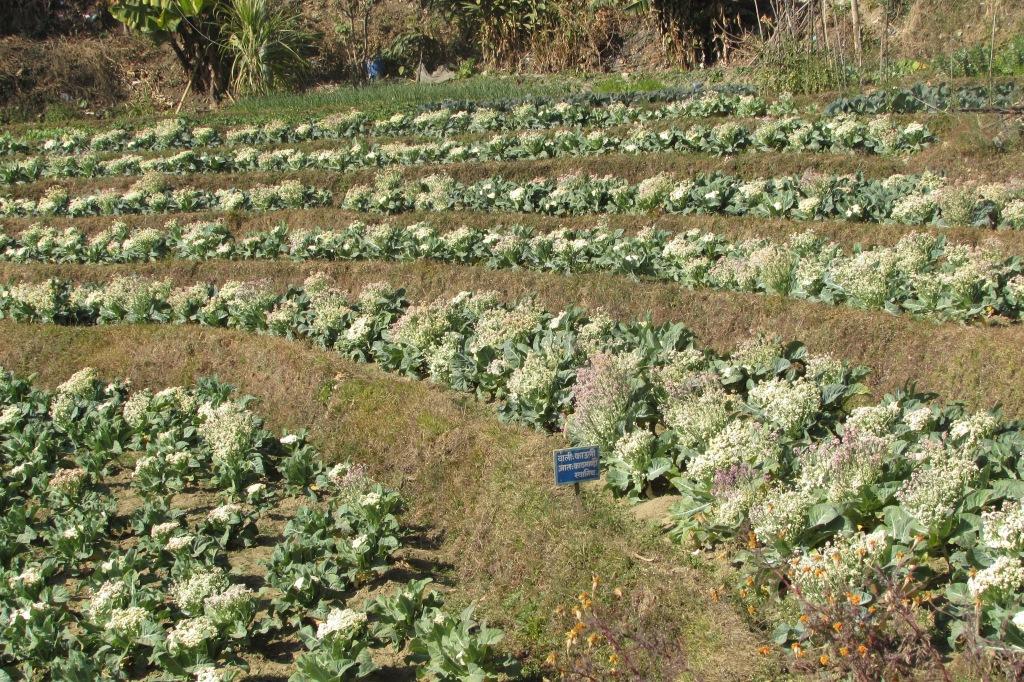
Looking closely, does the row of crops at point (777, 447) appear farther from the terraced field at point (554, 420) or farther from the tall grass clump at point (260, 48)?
the tall grass clump at point (260, 48)

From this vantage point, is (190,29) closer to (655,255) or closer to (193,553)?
(655,255)

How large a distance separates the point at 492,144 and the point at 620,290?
731 cm

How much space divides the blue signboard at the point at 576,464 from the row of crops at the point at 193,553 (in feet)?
3.01

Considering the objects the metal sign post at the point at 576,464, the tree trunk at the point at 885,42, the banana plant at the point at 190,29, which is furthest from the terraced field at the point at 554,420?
the banana plant at the point at 190,29

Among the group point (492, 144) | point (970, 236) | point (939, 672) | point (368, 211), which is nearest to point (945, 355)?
point (970, 236)

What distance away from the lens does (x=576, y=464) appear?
5871mm

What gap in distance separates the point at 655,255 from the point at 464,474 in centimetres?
388

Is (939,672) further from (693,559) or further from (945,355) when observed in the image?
(945,355)

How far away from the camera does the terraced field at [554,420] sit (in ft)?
16.8

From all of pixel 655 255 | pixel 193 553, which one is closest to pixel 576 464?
pixel 193 553

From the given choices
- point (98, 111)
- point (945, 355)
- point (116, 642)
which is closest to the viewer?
point (116, 642)

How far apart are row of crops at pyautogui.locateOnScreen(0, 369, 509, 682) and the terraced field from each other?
3 cm

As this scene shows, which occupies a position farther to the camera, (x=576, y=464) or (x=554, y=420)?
(x=554, y=420)

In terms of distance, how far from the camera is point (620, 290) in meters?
→ 9.78
